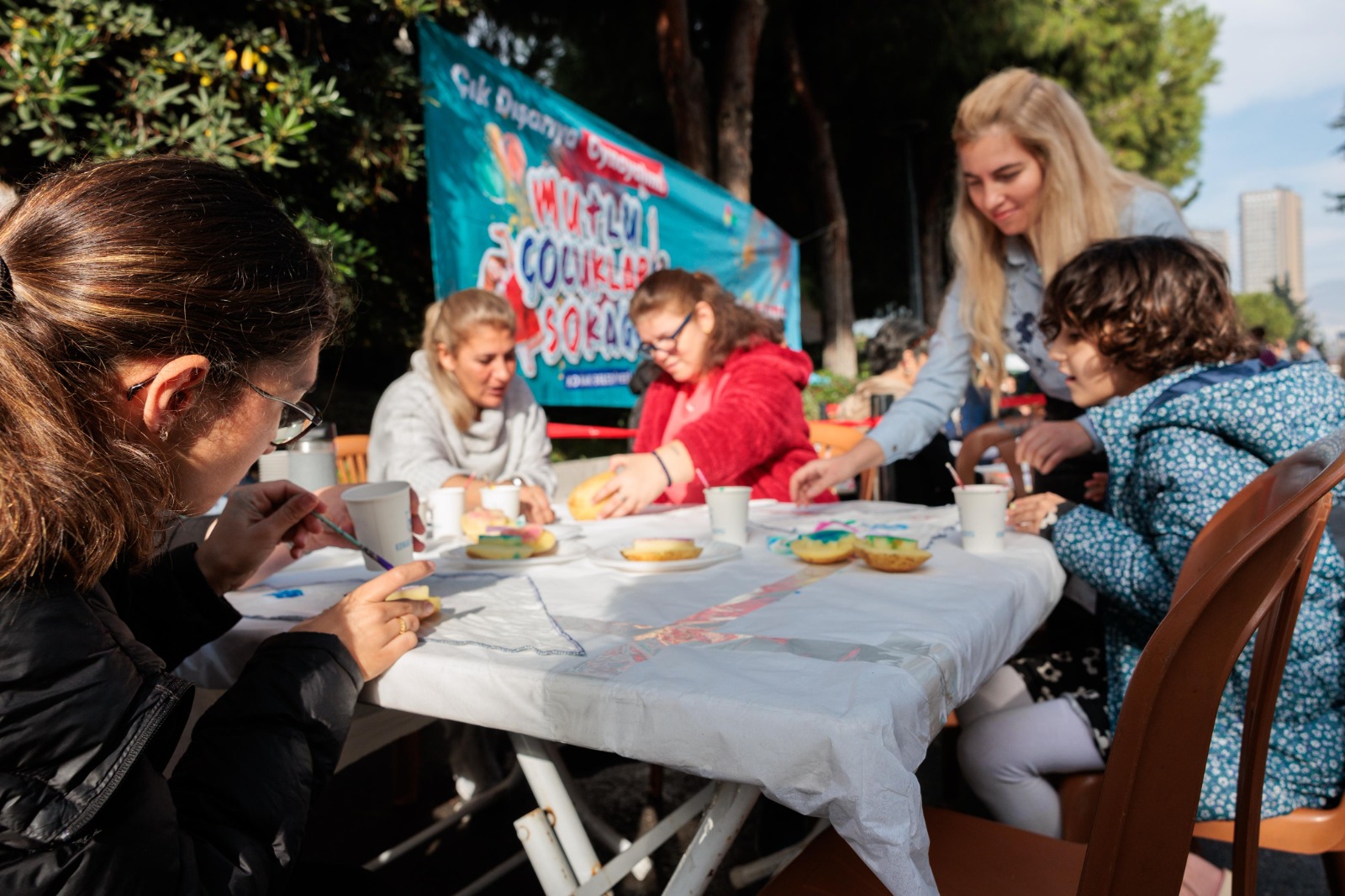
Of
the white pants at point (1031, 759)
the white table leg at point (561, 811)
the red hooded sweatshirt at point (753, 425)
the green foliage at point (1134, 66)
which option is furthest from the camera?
the green foliage at point (1134, 66)

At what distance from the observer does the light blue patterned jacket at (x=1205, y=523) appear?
4.35ft

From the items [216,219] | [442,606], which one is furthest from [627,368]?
[216,219]

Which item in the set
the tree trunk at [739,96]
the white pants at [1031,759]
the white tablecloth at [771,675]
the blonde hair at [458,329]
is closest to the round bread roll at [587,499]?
the white tablecloth at [771,675]

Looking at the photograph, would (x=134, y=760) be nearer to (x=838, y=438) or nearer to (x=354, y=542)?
(x=354, y=542)

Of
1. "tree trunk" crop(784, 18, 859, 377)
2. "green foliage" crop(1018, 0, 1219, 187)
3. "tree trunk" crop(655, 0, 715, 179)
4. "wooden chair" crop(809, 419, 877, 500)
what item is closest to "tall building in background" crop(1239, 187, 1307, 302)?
"green foliage" crop(1018, 0, 1219, 187)

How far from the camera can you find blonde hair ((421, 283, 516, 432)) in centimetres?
294

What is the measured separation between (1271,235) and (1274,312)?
463ft

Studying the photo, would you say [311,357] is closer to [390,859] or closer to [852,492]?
[390,859]

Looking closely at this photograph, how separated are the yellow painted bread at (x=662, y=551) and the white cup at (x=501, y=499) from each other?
0.55 meters

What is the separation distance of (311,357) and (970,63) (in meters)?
12.5

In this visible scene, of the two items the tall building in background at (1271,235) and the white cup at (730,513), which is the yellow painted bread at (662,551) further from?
the tall building in background at (1271,235)

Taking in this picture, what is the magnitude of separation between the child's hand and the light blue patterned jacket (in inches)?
5.4

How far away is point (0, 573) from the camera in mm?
712

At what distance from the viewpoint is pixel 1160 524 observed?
4.92 ft
